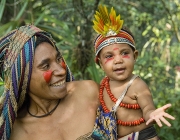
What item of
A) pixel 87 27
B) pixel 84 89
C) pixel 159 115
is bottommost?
pixel 159 115

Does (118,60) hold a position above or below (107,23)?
below

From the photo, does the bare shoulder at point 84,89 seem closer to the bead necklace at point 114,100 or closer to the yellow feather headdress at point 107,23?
the bead necklace at point 114,100

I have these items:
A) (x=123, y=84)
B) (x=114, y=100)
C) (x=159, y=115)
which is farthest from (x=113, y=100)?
(x=159, y=115)

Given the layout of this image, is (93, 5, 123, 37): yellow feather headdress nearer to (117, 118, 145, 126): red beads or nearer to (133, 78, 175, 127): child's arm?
(133, 78, 175, 127): child's arm

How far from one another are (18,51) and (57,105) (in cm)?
49

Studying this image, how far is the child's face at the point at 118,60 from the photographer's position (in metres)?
2.47

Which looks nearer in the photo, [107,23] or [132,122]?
[132,122]

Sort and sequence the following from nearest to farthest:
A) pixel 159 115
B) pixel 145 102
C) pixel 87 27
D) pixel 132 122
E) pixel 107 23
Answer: pixel 159 115, pixel 145 102, pixel 132 122, pixel 107 23, pixel 87 27

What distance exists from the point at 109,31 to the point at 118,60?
0.75ft

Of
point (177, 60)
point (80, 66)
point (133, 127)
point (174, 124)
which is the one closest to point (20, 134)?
point (133, 127)

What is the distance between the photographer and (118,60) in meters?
2.45

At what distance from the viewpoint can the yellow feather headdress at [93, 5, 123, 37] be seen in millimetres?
2543

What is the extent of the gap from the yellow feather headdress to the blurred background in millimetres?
1021

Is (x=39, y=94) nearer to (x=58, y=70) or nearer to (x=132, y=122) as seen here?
(x=58, y=70)
